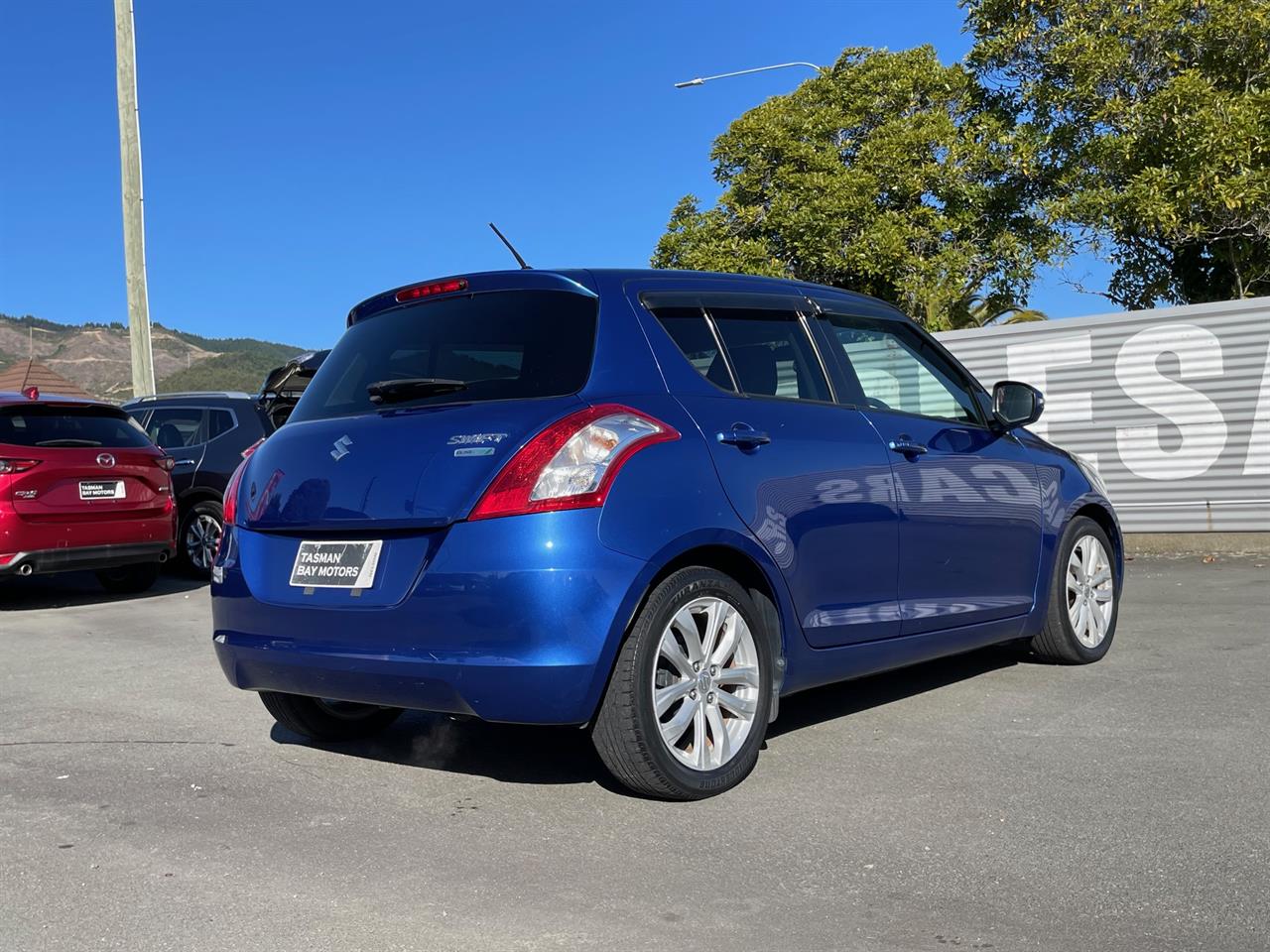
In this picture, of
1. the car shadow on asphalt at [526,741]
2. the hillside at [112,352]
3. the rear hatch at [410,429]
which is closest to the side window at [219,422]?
the car shadow on asphalt at [526,741]

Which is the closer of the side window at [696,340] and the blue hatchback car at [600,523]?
the blue hatchback car at [600,523]

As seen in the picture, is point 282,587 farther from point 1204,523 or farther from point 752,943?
point 1204,523

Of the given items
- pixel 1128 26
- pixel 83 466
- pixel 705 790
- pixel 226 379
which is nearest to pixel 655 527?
pixel 705 790

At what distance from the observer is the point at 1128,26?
1906 cm

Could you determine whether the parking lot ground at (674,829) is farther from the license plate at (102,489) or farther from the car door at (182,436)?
the car door at (182,436)

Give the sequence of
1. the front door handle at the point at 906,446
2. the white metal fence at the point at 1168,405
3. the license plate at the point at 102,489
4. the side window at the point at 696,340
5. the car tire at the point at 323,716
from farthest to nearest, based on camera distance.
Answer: the white metal fence at the point at 1168,405
the license plate at the point at 102,489
the front door handle at the point at 906,446
the car tire at the point at 323,716
the side window at the point at 696,340

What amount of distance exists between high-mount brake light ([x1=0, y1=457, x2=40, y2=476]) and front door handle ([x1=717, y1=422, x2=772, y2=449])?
730cm

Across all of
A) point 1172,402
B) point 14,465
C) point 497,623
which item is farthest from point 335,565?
point 1172,402

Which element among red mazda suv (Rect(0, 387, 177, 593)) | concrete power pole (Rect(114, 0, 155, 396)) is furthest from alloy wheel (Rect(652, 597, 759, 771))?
concrete power pole (Rect(114, 0, 155, 396))

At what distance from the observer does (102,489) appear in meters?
10.5

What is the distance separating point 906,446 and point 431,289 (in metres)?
1.92

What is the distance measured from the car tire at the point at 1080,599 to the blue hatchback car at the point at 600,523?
975mm

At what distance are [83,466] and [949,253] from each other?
17489 millimetres

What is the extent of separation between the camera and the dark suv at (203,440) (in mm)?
12969
